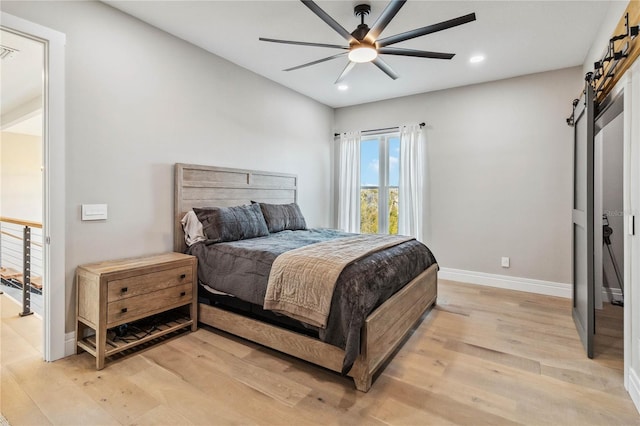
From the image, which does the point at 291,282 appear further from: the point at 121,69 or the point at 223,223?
the point at 121,69

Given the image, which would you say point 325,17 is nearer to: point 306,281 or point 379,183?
point 306,281

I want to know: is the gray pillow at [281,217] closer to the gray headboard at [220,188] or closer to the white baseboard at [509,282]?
the gray headboard at [220,188]

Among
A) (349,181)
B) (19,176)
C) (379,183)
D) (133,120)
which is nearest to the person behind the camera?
(133,120)

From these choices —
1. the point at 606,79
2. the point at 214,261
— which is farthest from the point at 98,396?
the point at 606,79

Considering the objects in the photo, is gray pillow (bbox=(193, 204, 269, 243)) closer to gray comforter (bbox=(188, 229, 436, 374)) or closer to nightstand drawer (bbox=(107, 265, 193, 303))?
gray comforter (bbox=(188, 229, 436, 374))

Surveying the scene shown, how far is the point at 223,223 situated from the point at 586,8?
12.0ft

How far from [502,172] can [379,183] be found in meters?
1.77

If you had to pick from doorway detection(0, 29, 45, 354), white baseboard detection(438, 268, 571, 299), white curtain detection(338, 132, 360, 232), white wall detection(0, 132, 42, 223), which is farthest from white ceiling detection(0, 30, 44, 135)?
white baseboard detection(438, 268, 571, 299)

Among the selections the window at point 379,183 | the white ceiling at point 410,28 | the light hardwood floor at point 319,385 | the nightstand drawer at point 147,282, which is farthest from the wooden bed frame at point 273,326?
the window at point 379,183

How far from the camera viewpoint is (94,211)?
251 cm

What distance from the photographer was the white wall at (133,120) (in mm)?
2404

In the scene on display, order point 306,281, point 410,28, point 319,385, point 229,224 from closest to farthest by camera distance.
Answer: point 319,385
point 306,281
point 410,28
point 229,224

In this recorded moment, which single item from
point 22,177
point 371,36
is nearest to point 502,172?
point 371,36

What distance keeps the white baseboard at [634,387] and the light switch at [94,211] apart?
150 inches
